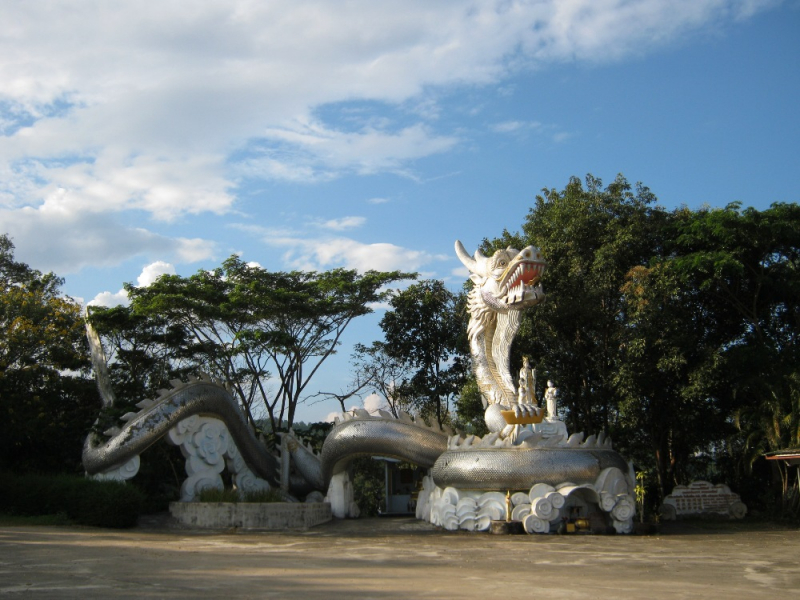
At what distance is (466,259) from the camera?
16156 millimetres

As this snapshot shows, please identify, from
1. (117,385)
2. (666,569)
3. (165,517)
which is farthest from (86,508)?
(666,569)

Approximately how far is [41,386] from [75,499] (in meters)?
5.84

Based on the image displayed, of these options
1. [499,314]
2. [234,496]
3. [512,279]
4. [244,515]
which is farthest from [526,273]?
[234,496]

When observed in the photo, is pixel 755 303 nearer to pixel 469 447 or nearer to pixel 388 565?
pixel 469 447

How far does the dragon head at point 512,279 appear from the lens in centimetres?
1472

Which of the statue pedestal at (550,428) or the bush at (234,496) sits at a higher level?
the statue pedestal at (550,428)

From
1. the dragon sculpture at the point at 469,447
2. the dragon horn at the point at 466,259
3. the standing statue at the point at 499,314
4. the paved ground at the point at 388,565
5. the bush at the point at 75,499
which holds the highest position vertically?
the dragon horn at the point at 466,259

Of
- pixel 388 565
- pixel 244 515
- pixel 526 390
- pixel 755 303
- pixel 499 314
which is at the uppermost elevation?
pixel 755 303

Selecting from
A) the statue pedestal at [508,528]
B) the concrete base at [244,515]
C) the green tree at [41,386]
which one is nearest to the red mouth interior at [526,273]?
the statue pedestal at [508,528]

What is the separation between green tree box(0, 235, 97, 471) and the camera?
1769 centimetres

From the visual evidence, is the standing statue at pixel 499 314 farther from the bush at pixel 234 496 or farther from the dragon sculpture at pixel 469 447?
the bush at pixel 234 496

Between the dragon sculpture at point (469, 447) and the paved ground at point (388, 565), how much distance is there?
82 centimetres

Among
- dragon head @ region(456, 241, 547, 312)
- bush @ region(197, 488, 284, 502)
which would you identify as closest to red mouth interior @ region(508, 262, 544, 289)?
dragon head @ region(456, 241, 547, 312)

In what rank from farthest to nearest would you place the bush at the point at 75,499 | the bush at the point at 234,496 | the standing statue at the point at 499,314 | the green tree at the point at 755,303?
the green tree at the point at 755,303, the bush at the point at 234,496, the standing statue at the point at 499,314, the bush at the point at 75,499
